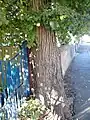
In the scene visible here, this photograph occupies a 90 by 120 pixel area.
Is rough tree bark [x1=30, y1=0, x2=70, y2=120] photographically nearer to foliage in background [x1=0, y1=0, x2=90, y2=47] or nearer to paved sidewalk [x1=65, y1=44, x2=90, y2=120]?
foliage in background [x1=0, y1=0, x2=90, y2=47]

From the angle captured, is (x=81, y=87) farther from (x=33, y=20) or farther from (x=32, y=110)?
(x=33, y=20)

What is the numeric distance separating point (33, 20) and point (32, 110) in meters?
1.51

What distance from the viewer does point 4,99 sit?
4078mm

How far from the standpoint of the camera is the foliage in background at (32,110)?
4414mm

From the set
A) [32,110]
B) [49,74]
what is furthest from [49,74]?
[32,110]

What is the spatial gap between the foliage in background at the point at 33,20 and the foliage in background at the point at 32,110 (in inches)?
40.4

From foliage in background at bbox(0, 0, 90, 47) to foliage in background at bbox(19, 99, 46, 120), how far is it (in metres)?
1.03

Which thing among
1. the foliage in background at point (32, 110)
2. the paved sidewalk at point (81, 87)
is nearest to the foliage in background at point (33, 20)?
the foliage in background at point (32, 110)

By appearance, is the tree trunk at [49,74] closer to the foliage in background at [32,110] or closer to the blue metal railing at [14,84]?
the foliage in background at [32,110]

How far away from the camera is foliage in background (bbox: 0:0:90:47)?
14.6ft

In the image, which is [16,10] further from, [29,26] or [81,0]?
[81,0]

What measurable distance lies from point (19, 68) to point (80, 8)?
1.73m

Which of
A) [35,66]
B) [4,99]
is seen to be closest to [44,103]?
[35,66]

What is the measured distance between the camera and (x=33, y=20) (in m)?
4.45
